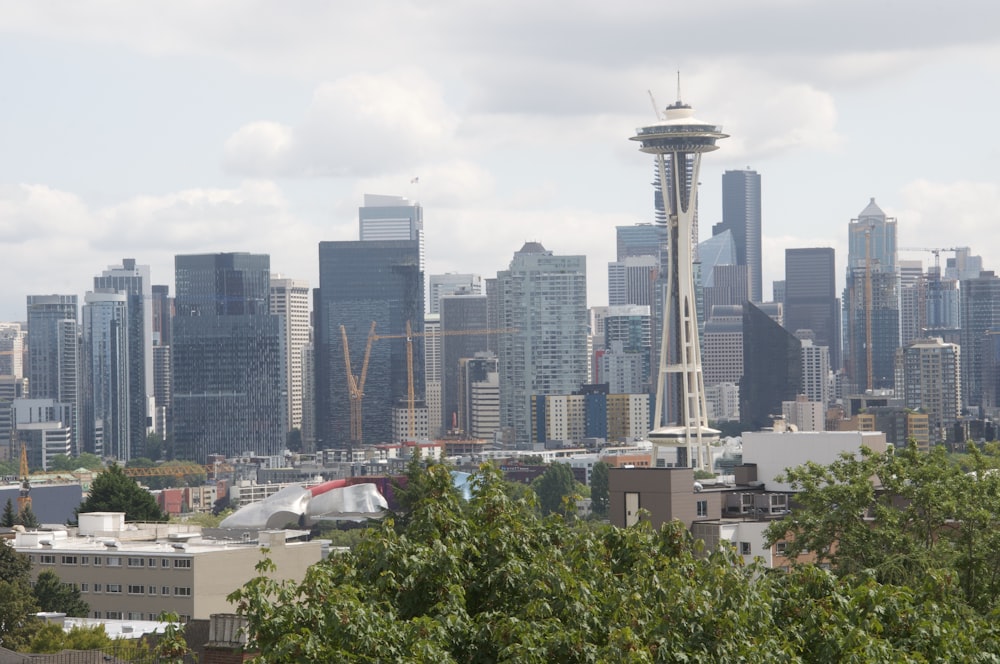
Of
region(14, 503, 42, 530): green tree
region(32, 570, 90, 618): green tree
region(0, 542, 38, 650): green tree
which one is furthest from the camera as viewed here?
region(14, 503, 42, 530): green tree

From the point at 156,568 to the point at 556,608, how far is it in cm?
8823

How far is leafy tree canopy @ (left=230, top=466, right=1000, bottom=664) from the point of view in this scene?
91.6 ft

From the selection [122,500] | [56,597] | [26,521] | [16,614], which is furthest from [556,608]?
[26,521]

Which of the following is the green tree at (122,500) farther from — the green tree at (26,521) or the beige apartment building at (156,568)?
the beige apartment building at (156,568)

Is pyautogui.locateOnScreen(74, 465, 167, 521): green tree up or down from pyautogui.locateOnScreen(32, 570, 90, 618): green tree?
up

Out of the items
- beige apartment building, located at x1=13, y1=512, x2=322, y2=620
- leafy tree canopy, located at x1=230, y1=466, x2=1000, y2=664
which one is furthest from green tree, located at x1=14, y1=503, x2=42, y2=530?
leafy tree canopy, located at x1=230, y1=466, x2=1000, y2=664

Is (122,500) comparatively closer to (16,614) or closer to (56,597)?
(56,597)

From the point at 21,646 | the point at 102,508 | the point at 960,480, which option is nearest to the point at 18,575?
the point at 21,646

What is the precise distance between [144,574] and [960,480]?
239 feet

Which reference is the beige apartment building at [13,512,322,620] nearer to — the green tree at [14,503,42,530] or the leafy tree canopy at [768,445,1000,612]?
the green tree at [14,503,42,530]

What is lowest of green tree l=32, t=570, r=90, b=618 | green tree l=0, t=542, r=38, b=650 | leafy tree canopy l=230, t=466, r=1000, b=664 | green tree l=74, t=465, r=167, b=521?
green tree l=32, t=570, r=90, b=618

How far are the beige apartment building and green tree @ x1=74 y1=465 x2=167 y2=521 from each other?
21168 millimetres

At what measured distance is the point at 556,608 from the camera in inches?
1168

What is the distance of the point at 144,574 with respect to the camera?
116 m
